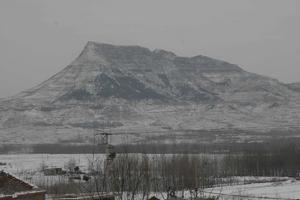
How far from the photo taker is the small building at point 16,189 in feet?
103

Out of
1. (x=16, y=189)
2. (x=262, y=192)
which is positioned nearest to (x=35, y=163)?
(x=262, y=192)

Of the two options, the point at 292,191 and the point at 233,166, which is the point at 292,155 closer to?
the point at 233,166

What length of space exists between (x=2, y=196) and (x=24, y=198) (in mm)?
1807

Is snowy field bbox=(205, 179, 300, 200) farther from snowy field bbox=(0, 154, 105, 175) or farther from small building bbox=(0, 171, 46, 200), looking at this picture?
small building bbox=(0, 171, 46, 200)

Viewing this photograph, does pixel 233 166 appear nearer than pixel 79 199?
No

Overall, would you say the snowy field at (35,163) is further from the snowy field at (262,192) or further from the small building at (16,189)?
the small building at (16,189)

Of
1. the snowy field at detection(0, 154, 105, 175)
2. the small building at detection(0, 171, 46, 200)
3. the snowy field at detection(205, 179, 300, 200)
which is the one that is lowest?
the snowy field at detection(205, 179, 300, 200)

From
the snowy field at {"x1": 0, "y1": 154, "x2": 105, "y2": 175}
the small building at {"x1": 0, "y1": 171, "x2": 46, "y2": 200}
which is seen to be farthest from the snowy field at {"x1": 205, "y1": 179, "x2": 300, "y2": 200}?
the small building at {"x1": 0, "y1": 171, "x2": 46, "y2": 200}

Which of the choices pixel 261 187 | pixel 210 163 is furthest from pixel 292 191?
pixel 210 163

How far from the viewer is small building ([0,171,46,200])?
31266mm

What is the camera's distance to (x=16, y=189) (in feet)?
106


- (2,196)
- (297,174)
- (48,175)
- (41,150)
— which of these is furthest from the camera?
(41,150)

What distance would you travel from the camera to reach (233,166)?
10812 centimetres

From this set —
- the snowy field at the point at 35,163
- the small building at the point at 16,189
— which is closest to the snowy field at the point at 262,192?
the snowy field at the point at 35,163
